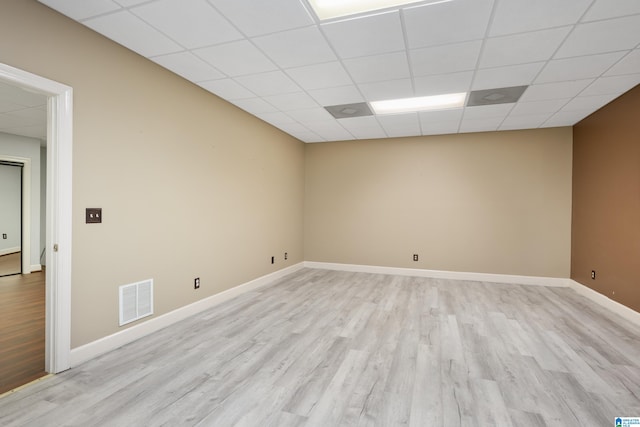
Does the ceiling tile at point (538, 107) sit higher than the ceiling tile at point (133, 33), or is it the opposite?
the ceiling tile at point (133, 33)

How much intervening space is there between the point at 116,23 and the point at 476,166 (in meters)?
5.33

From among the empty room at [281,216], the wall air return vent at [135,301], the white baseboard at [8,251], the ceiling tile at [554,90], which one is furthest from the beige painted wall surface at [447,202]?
the white baseboard at [8,251]

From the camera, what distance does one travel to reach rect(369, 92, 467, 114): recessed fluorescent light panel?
13.0 feet

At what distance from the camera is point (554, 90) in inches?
137

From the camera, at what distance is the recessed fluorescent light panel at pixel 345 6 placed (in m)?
2.12

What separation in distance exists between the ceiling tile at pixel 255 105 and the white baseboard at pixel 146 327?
2471 millimetres

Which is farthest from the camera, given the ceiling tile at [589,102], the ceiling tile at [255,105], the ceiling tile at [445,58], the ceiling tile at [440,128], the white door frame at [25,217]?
the white door frame at [25,217]

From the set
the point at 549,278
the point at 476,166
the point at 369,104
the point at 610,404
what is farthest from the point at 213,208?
the point at 549,278

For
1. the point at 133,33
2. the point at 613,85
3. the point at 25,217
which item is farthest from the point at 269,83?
the point at 25,217

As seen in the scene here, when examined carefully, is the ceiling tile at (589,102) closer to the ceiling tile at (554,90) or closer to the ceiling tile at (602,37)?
the ceiling tile at (554,90)

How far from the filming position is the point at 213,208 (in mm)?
3867

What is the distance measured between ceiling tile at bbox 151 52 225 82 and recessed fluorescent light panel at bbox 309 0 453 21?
1304mm

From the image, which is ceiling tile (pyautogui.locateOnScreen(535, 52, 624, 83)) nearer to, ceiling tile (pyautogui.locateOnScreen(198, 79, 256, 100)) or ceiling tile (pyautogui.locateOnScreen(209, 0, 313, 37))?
ceiling tile (pyautogui.locateOnScreen(209, 0, 313, 37))

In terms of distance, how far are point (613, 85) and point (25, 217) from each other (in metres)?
9.06
